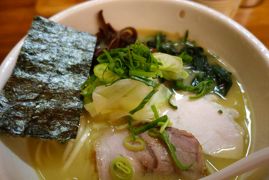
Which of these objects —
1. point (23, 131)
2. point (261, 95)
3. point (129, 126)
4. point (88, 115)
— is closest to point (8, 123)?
point (23, 131)

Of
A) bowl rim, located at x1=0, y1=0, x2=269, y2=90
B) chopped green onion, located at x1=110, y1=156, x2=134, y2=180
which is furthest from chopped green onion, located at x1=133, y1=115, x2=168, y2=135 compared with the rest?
bowl rim, located at x1=0, y1=0, x2=269, y2=90

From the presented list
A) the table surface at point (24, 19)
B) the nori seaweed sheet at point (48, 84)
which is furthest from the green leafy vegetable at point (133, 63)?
the table surface at point (24, 19)

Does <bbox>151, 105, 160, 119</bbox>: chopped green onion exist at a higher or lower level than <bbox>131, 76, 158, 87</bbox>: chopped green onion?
lower

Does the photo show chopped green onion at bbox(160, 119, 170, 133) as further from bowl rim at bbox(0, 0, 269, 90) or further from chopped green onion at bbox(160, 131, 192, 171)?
bowl rim at bbox(0, 0, 269, 90)

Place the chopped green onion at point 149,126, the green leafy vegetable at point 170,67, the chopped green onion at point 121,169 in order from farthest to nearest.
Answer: the green leafy vegetable at point 170,67
the chopped green onion at point 149,126
the chopped green onion at point 121,169

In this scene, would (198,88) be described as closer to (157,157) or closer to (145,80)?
(145,80)

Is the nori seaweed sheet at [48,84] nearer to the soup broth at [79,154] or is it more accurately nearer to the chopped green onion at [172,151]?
the soup broth at [79,154]
